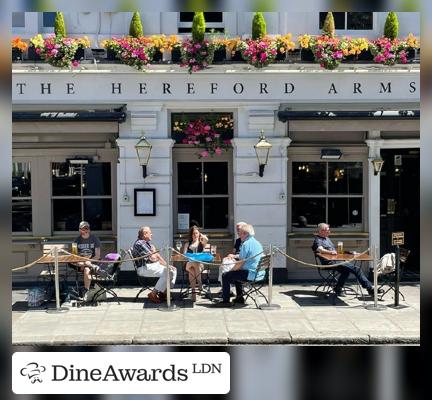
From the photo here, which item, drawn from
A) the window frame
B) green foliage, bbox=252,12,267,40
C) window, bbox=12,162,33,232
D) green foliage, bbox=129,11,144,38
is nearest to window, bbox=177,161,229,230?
the window frame

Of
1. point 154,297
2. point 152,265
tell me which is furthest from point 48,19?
point 154,297

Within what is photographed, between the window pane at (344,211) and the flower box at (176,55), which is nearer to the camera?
the flower box at (176,55)

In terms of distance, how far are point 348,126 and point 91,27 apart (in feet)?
17.0

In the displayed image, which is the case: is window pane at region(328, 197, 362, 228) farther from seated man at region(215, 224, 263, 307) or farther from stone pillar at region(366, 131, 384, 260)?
seated man at region(215, 224, 263, 307)

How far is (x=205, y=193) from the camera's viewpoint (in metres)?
12.9

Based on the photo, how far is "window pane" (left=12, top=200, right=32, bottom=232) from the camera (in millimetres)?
12758

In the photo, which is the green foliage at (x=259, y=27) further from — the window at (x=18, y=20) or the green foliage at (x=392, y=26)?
the window at (x=18, y=20)

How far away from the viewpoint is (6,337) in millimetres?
6375

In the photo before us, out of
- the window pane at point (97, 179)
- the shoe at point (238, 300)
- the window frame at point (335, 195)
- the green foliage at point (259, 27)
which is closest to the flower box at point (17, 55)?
the window pane at point (97, 179)

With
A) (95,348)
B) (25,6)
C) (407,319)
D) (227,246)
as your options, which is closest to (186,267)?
(227,246)

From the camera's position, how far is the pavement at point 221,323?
8562 mm

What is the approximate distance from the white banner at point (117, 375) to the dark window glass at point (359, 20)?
832cm

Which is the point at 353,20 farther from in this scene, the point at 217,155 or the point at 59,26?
the point at 59,26

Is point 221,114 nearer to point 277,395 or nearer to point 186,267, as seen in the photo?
point 186,267
